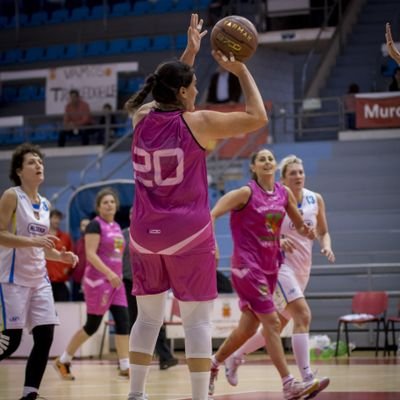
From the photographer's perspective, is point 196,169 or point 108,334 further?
point 108,334

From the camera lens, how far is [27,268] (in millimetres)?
6762

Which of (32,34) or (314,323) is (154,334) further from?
(32,34)

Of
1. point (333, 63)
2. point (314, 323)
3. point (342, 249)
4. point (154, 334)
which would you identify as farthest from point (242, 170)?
point (154, 334)

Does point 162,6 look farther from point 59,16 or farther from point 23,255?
point 23,255

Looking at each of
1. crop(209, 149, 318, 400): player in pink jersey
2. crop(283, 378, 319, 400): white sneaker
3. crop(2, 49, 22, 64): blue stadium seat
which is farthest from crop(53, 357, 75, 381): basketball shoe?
crop(2, 49, 22, 64): blue stadium seat

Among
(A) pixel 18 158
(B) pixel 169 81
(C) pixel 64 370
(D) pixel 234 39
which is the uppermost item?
(D) pixel 234 39

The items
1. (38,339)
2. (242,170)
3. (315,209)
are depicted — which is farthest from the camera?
(242,170)

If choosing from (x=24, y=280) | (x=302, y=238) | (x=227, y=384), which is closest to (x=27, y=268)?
(x=24, y=280)

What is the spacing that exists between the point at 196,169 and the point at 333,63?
15957 mm

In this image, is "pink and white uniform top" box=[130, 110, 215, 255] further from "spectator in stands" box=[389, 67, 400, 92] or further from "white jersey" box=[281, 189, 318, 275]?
"spectator in stands" box=[389, 67, 400, 92]

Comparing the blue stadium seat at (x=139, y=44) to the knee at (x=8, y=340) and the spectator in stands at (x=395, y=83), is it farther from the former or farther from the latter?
the knee at (x=8, y=340)

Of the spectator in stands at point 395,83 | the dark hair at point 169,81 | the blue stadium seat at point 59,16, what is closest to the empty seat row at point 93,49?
the blue stadium seat at point 59,16

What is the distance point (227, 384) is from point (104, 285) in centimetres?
222

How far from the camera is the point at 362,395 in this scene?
6930mm
